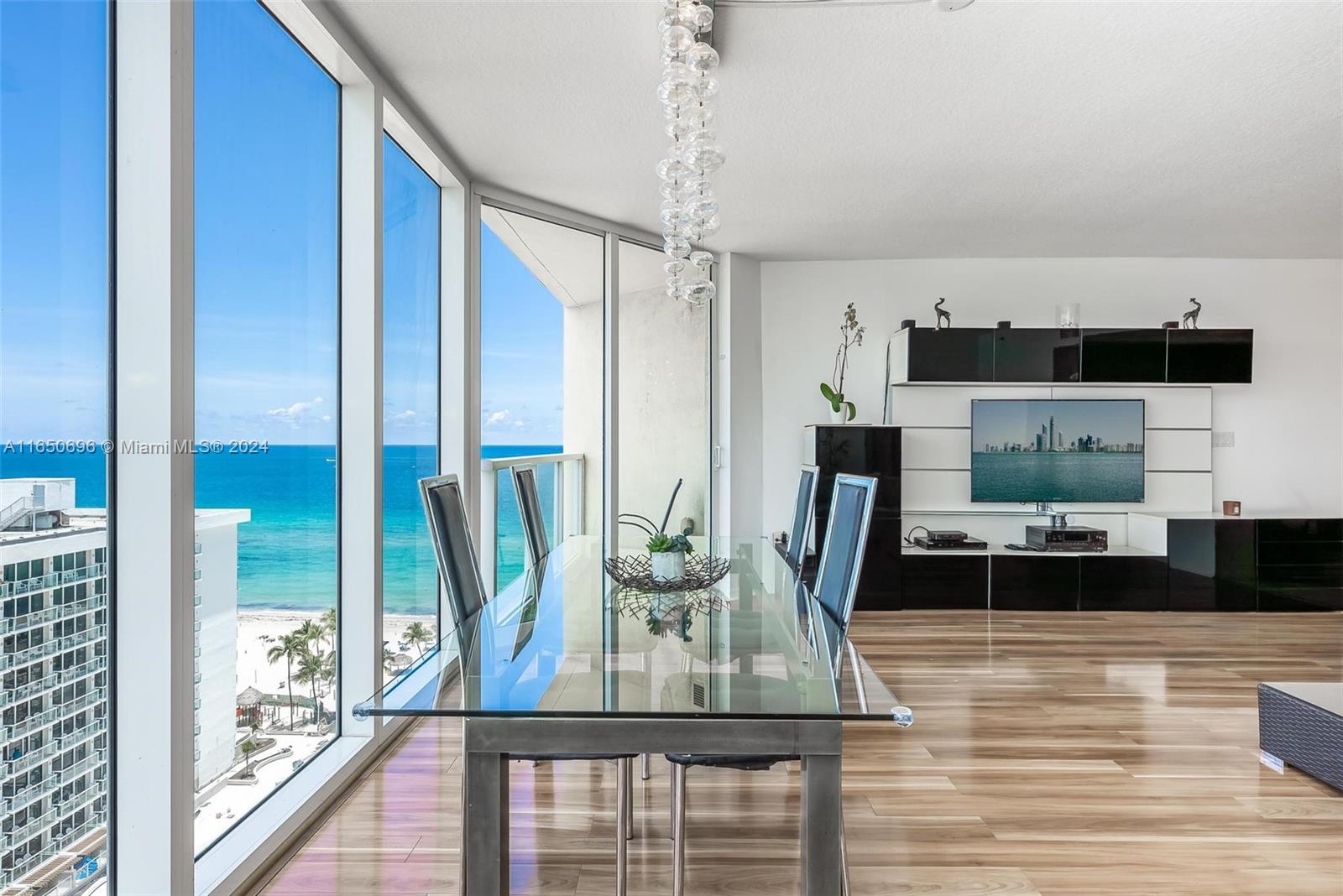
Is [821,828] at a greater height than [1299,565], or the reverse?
[821,828]

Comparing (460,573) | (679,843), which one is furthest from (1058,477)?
(460,573)

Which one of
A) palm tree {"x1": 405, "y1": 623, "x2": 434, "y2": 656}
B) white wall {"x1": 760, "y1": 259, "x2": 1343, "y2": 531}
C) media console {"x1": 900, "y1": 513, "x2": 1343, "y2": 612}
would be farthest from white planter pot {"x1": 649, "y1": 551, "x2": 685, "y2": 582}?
white wall {"x1": 760, "y1": 259, "x2": 1343, "y2": 531}

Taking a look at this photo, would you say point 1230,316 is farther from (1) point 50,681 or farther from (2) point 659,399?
(1) point 50,681

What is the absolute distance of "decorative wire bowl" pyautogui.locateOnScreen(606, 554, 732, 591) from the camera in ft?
8.33

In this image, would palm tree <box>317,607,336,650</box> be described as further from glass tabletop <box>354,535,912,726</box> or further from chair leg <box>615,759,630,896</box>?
chair leg <box>615,759,630,896</box>

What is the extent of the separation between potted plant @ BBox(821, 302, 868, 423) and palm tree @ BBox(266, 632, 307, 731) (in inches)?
173

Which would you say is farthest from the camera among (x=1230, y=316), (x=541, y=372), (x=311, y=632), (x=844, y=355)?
(x=844, y=355)

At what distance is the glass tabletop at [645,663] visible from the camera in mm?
1446

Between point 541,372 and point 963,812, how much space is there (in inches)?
131

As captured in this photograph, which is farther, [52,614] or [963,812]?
[963,812]

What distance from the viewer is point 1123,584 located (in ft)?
19.2

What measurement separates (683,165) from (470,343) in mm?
2057

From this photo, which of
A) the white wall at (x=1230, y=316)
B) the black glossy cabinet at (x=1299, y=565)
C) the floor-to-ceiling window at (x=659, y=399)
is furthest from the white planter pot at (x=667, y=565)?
the black glossy cabinet at (x=1299, y=565)

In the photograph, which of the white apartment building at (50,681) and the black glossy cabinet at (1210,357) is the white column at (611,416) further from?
the black glossy cabinet at (1210,357)
